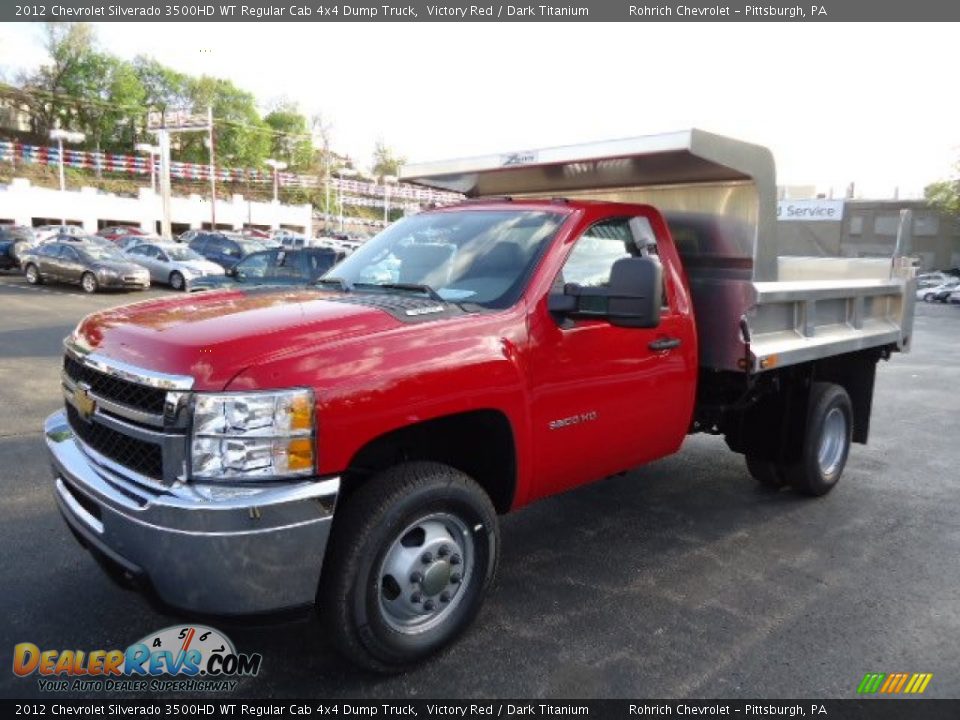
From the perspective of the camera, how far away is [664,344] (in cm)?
405

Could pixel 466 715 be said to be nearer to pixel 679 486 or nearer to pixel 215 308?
pixel 215 308

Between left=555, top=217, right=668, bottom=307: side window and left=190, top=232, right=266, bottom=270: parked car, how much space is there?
25678 mm

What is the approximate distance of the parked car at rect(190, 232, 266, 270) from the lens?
28.4 m

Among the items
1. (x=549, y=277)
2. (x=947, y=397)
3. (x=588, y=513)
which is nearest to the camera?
(x=549, y=277)

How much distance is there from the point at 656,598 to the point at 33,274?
23391 mm

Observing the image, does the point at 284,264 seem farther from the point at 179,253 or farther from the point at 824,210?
the point at 824,210

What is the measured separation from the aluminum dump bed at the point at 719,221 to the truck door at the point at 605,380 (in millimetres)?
378

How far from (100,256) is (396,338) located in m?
21.2

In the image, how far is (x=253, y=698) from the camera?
9.56 feet

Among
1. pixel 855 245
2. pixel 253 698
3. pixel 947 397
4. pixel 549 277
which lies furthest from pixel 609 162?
pixel 855 245

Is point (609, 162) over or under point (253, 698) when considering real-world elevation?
over

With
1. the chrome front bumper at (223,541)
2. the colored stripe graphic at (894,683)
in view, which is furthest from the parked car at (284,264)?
the colored stripe graphic at (894,683)

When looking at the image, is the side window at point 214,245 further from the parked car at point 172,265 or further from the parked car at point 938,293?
the parked car at point 938,293

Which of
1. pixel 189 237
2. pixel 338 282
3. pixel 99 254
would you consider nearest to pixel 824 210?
pixel 189 237
